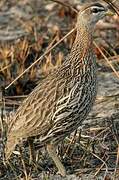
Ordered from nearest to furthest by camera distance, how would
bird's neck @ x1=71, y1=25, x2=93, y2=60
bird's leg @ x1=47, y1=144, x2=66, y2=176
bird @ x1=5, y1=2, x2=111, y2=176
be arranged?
1. bird @ x1=5, y1=2, x2=111, y2=176
2. bird's leg @ x1=47, y1=144, x2=66, y2=176
3. bird's neck @ x1=71, y1=25, x2=93, y2=60

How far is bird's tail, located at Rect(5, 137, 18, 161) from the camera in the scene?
5.72m

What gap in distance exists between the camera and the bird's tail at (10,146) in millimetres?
5723

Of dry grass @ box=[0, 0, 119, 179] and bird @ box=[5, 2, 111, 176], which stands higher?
bird @ box=[5, 2, 111, 176]

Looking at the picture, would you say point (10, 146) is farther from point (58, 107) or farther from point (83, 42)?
point (83, 42)

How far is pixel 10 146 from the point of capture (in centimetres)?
577

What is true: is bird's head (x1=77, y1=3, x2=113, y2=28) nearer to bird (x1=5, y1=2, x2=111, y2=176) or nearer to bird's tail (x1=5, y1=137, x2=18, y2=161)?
bird (x1=5, y1=2, x2=111, y2=176)

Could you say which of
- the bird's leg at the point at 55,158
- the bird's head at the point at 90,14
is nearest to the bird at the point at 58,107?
the bird's leg at the point at 55,158

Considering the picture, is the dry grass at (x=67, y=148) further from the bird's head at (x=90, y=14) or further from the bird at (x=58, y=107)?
the bird's head at (x=90, y=14)

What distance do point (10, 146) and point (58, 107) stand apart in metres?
0.47

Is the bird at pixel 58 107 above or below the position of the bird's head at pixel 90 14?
below

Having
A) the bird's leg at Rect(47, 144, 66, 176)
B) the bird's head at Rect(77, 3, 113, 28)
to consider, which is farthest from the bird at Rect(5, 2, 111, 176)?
the bird's head at Rect(77, 3, 113, 28)

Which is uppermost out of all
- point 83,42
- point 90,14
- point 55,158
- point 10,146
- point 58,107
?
point 90,14

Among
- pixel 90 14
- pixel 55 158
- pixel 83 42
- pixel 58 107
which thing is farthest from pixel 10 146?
pixel 90 14

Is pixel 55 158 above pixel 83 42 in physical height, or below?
below
